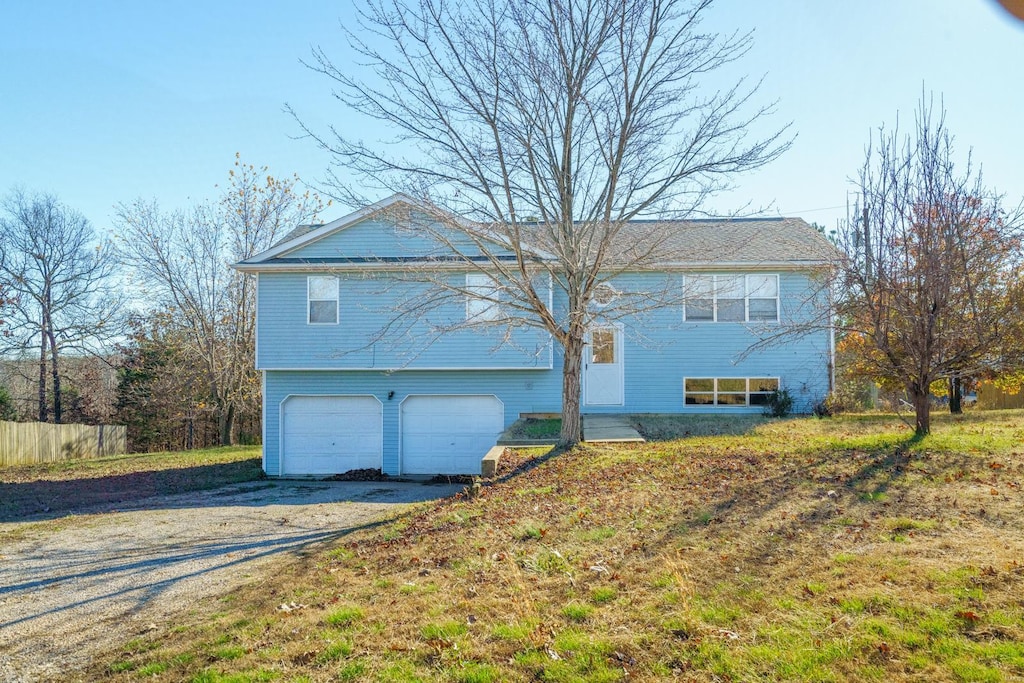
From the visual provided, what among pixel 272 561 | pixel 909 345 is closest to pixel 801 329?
pixel 909 345

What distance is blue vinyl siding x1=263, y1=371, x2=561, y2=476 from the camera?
58.5 feet

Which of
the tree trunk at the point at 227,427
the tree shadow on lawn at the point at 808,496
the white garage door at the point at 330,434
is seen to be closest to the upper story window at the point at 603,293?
the tree shadow on lawn at the point at 808,496

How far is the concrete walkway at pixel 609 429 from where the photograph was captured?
473 inches

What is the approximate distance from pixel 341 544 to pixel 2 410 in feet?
81.8

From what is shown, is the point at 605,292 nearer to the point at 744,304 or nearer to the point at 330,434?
the point at 744,304

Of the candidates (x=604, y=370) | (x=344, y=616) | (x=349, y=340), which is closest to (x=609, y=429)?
(x=604, y=370)

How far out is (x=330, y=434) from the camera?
18188 mm

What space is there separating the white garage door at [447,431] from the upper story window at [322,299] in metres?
2.86

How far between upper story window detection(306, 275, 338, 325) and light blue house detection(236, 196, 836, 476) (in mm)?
30

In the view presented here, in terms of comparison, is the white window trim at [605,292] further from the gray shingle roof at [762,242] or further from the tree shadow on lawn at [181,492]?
the tree shadow on lawn at [181,492]

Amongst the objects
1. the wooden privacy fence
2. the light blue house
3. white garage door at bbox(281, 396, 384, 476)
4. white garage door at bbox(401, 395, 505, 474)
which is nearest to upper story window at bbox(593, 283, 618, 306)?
the light blue house

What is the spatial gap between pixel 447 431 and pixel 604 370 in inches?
168

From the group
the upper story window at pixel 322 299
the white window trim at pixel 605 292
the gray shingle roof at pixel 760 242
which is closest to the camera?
the white window trim at pixel 605 292

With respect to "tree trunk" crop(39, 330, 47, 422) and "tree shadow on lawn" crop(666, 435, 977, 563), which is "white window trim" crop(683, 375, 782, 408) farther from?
"tree trunk" crop(39, 330, 47, 422)
